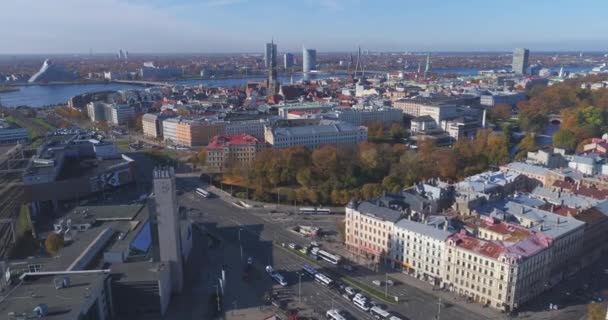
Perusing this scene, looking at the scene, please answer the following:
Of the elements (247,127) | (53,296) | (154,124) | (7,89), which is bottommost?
(53,296)

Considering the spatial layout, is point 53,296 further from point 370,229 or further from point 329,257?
point 370,229

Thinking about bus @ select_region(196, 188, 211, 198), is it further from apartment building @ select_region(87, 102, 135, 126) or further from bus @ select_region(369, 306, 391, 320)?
apartment building @ select_region(87, 102, 135, 126)

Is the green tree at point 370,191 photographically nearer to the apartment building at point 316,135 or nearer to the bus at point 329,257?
the bus at point 329,257

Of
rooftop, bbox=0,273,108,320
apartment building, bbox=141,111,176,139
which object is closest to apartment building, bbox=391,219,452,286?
rooftop, bbox=0,273,108,320

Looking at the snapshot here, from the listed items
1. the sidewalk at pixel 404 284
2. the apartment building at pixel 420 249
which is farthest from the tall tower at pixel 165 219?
the apartment building at pixel 420 249

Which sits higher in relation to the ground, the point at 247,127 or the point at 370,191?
the point at 247,127

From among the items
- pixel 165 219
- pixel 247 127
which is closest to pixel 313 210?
pixel 165 219

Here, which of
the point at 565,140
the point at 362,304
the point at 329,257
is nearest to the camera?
the point at 362,304

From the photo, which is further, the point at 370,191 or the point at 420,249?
the point at 370,191
